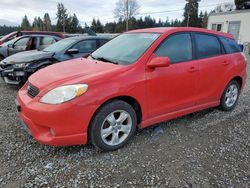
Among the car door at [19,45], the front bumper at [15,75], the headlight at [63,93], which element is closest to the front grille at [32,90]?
the headlight at [63,93]

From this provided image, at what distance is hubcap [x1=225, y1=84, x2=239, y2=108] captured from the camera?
471 centimetres

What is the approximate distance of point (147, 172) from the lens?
2721 millimetres

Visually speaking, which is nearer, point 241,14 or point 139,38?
point 139,38

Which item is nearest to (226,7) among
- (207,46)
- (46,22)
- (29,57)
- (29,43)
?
(29,43)

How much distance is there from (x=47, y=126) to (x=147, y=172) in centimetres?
132

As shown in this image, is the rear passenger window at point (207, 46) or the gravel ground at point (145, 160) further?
the rear passenger window at point (207, 46)

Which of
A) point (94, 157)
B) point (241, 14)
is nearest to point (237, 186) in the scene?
point (94, 157)

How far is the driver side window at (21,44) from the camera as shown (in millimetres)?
8955

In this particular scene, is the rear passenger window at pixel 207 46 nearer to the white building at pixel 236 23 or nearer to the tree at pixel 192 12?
the white building at pixel 236 23

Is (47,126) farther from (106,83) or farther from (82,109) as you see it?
(106,83)

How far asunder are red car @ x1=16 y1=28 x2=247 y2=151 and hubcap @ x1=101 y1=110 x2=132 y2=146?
0.01m

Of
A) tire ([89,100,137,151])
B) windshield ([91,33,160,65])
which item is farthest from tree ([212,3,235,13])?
tire ([89,100,137,151])

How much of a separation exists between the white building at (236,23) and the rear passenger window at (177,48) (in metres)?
20.5

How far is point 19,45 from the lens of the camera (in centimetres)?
909
